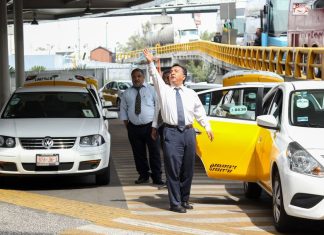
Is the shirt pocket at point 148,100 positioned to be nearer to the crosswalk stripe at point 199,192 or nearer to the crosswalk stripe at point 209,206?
the crosswalk stripe at point 199,192

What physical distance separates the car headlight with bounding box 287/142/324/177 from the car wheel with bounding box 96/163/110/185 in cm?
414

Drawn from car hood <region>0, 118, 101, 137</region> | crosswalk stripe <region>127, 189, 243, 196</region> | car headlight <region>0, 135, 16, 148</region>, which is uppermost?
car hood <region>0, 118, 101, 137</region>

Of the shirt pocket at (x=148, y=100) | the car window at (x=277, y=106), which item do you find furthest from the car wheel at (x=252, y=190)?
the shirt pocket at (x=148, y=100)

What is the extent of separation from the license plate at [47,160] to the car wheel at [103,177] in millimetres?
750

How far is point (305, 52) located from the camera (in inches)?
905

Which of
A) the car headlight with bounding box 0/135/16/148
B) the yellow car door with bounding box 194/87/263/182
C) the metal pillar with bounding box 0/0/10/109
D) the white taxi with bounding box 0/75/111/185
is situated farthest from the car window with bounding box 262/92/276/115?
the metal pillar with bounding box 0/0/10/109

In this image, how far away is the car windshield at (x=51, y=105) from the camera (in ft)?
37.9

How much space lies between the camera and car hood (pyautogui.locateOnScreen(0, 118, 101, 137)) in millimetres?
10305

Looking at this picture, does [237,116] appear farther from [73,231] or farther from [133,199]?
[73,231]

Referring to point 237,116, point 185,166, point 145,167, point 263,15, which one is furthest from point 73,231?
point 263,15

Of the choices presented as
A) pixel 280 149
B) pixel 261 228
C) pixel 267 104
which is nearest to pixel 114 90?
pixel 267 104

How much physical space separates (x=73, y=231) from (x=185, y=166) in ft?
6.79

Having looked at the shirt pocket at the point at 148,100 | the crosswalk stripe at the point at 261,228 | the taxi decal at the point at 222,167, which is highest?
the shirt pocket at the point at 148,100

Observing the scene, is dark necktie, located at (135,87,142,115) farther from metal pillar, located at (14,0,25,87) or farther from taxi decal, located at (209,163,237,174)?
metal pillar, located at (14,0,25,87)
